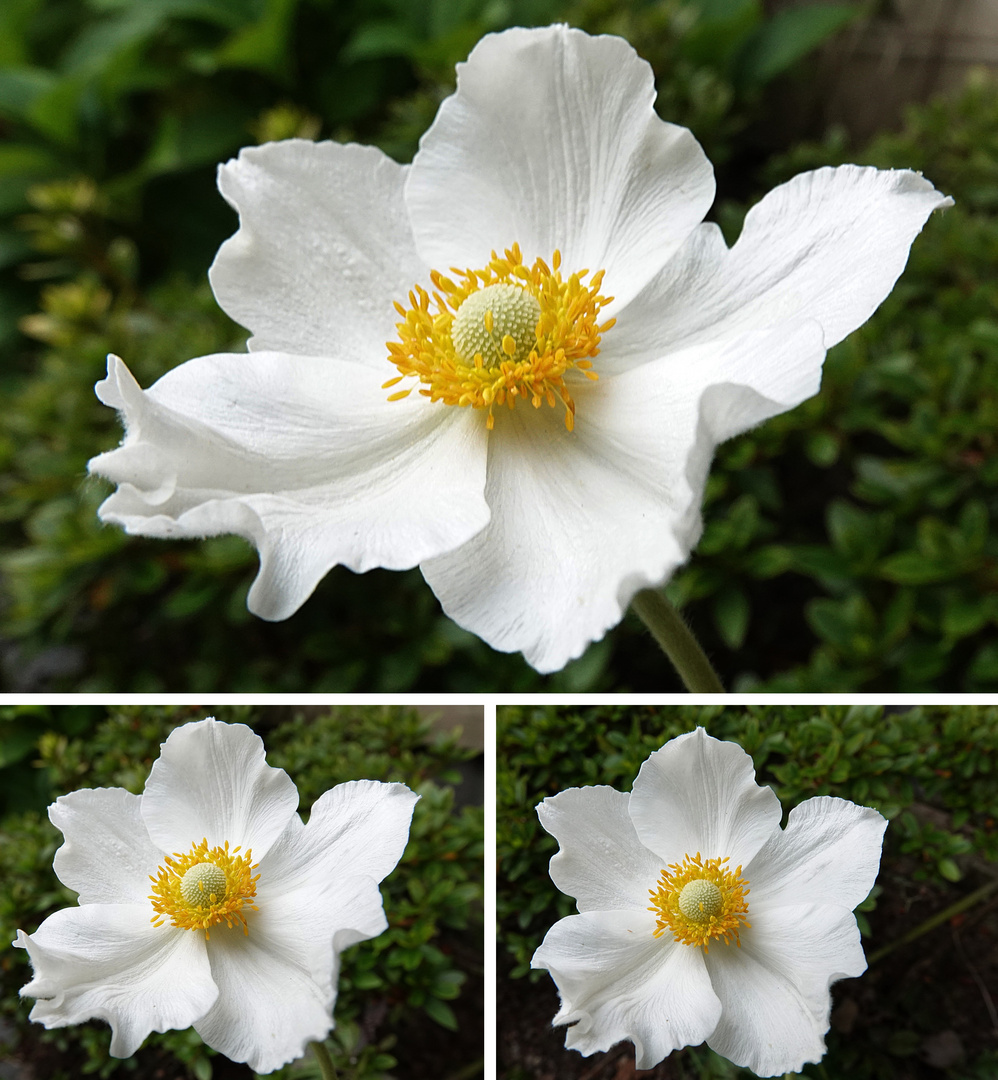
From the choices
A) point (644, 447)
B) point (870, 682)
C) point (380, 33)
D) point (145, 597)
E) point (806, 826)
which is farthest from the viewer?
point (380, 33)

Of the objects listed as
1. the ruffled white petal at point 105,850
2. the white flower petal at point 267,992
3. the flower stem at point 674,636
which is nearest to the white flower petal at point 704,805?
the flower stem at point 674,636

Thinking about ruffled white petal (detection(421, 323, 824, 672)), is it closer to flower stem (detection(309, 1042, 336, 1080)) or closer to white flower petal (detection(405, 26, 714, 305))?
white flower petal (detection(405, 26, 714, 305))

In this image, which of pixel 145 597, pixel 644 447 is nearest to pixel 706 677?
pixel 644 447

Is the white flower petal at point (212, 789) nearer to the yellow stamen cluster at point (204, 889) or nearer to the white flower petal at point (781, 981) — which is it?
the yellow stamen cluster at point (204, 889)

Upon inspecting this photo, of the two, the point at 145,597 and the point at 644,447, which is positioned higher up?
the point at 145,597

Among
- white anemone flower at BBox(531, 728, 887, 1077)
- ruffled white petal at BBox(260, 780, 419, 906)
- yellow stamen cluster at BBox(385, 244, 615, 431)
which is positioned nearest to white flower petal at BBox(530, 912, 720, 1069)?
white anemone flower at BBox(531, 728, 887, 1077)

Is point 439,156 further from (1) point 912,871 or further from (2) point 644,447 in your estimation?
(1) point 912,871

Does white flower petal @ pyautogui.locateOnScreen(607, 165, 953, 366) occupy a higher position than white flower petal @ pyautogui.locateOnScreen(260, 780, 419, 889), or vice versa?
white flower petal @ pyautogui.locateOnScreen(607, 165, 953, 366)
